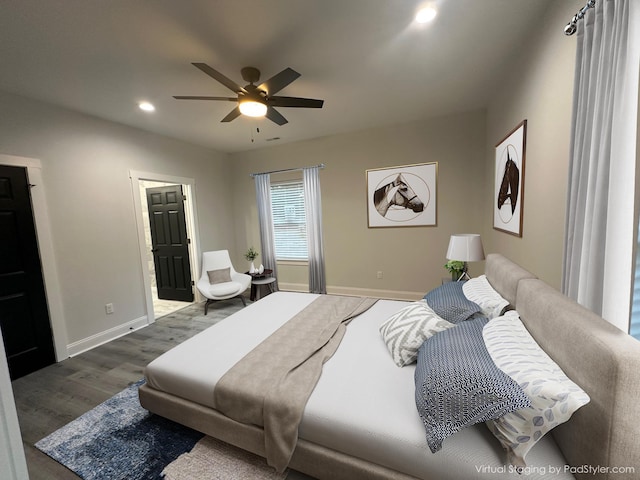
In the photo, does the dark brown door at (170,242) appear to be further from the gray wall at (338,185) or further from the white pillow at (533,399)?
the white pillow at (533,399)

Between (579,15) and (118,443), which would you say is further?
(118,443)

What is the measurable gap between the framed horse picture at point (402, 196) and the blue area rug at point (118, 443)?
3.45 m

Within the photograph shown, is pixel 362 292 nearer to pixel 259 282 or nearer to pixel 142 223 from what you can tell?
pixel 259 282

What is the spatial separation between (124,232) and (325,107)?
307cm

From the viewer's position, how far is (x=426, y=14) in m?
1.70

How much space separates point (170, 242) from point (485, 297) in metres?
4.64

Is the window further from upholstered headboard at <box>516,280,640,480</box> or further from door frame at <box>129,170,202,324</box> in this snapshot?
upholstered headboard at <box>516,280,640,480</box>

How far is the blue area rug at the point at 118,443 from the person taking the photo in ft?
4.87

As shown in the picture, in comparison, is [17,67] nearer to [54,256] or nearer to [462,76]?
[54,256]

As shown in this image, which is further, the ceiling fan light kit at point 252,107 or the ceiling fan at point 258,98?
the ceiling fan light kit at point 252,107

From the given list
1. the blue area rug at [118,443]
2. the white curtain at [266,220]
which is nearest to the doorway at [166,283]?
the white curtain at [266,220]

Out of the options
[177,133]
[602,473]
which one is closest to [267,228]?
[177,133]

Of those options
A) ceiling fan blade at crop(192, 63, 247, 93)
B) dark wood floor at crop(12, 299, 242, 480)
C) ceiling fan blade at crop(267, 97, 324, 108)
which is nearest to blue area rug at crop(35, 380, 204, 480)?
dark wood floor at crop(12, 299, 242, 480)

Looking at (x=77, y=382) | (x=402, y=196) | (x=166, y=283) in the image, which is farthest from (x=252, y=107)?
(x=166, y=283)
